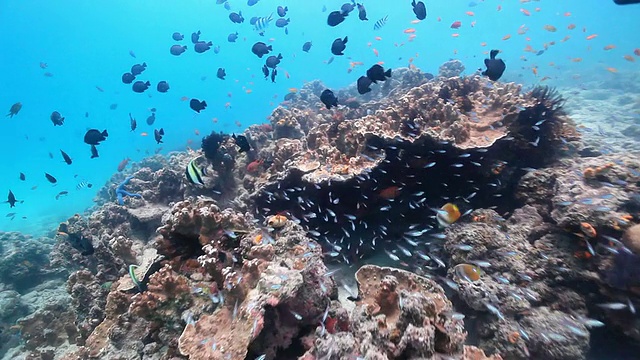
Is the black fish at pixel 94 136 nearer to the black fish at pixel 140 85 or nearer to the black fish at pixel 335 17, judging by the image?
the black fish at pixel 140 85

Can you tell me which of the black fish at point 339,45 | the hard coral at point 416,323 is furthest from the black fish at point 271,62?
the hard coral at point 416,323

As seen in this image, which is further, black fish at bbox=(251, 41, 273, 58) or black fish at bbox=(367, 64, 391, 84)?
black fish at bbox=(251, 41, 273, 58)

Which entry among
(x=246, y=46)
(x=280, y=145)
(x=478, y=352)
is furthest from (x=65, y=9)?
(x=478, y=352)

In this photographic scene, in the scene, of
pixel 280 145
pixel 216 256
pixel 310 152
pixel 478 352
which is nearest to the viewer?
pixel 478 352

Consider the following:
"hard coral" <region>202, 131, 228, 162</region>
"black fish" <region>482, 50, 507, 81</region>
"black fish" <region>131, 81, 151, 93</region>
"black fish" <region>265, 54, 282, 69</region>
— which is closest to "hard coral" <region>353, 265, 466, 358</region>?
"black fish" <region>482, 50, 507, 81</region>

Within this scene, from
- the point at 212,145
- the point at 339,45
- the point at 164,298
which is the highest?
the point at 339,45

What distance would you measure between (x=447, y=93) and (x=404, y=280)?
6633 millimetres

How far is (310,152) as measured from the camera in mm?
7477

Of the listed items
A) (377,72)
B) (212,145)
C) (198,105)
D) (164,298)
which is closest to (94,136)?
(198,105)

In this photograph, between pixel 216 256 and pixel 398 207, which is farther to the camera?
pixel 398 207

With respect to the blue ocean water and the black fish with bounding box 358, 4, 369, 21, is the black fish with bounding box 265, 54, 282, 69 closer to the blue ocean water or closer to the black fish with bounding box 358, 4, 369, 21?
the black fish with bounding box 358, 4, 369, 21

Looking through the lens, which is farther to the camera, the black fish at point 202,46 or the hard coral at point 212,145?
the black fish at point 202,46

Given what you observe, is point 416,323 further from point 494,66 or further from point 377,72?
point 494,66

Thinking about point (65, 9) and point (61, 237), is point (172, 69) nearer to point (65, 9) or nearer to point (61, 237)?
point (65, 9)
